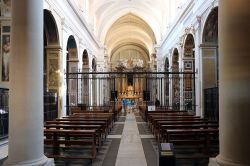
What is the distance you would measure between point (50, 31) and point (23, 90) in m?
10.6

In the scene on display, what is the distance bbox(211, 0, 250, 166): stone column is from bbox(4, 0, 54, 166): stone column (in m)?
2.76

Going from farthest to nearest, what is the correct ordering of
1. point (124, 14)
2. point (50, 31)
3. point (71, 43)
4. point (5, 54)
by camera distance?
point (124, 14)
point (71, 43)
point (50, 31)
point (5, 54)

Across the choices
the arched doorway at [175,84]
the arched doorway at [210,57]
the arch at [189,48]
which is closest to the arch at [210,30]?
the arched doorway at [210,57]

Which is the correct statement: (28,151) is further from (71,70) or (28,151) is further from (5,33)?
(71,70)

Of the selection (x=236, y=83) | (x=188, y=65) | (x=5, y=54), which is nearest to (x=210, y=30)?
(x=188, y=65)

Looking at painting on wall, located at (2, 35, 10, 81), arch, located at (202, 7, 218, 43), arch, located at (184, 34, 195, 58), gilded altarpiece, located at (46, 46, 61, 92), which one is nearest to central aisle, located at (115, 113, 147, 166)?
painting on wall, located at (2, 35, 10, 81)

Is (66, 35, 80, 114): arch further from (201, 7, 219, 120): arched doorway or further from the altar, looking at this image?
the altar

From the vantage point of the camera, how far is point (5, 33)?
1121 cm

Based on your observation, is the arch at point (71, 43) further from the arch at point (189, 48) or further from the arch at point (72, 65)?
the arch at point (189, 48)

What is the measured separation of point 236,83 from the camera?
4.28 meters

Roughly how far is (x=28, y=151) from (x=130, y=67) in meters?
40.1

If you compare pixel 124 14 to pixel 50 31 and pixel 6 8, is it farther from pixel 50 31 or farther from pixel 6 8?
pixel 6 8

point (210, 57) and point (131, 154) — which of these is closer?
point (131, 154)

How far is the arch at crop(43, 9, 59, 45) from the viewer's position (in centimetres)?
1413
